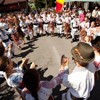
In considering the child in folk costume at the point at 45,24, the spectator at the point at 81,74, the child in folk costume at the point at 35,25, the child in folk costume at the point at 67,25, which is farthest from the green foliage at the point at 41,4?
the spectator at the point at 81,74

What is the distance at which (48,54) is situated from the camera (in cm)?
1037

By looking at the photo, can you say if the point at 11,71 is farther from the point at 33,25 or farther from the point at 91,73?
the point at 33,25

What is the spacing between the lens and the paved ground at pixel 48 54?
25.0 feet

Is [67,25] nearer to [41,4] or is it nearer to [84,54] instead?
[84,54]

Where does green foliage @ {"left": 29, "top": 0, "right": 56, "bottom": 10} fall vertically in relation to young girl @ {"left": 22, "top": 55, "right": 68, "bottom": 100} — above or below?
below

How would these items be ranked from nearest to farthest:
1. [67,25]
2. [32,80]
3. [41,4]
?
[32,80] → [67,25] → [41,4]

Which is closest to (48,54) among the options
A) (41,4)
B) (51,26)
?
(51,26)

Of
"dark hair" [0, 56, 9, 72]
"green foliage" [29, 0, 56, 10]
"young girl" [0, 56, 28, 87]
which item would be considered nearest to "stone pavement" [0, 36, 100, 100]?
"young girl" [0, 56, 28, 87]

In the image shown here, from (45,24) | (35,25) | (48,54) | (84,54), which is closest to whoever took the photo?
(84,54)

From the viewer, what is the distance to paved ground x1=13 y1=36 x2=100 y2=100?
7.62 meters

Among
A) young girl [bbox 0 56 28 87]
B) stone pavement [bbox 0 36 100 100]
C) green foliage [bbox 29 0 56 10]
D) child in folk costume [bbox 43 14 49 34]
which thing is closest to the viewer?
young girl [bbox 0 56 28 87]

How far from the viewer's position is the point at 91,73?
3639 mm

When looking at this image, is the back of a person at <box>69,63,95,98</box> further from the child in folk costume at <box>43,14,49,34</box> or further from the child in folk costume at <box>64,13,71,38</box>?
the child in folk costume at <box>43,14,49,34</box>

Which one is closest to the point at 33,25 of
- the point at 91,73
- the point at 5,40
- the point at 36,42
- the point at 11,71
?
the point at 36,42
